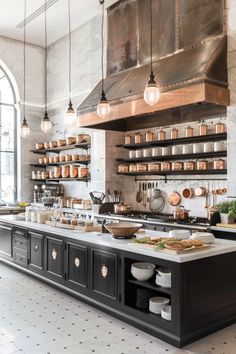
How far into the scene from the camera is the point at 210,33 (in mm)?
5473

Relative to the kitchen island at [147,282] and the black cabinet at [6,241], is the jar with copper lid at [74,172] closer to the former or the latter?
the black cabinet at [6,241]

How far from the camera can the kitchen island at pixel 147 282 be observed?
127 inches

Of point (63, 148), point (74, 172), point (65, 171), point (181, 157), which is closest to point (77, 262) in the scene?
point (181, 157)

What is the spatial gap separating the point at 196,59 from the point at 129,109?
4.14 feet

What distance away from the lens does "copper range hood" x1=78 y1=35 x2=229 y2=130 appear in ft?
15.7

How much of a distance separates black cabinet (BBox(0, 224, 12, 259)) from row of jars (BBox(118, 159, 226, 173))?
2510 millimetres

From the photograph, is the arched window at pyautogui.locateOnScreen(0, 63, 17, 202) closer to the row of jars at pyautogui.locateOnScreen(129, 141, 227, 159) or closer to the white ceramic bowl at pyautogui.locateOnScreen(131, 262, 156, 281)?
the row of jars at pyautogui.locateOnScreen(129, 141, 227, 159)

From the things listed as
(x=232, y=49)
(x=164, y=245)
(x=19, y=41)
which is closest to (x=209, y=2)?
(x=232, y=49)

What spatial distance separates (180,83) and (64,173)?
4.42 meters

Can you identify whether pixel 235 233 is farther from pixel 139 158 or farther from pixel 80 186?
pixel 80 186

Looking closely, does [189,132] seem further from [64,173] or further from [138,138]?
[64,173]

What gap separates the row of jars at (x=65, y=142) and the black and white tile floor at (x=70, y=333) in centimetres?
416

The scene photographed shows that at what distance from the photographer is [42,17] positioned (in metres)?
8.12

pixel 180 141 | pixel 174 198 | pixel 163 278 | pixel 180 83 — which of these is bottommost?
pixel 163 278
